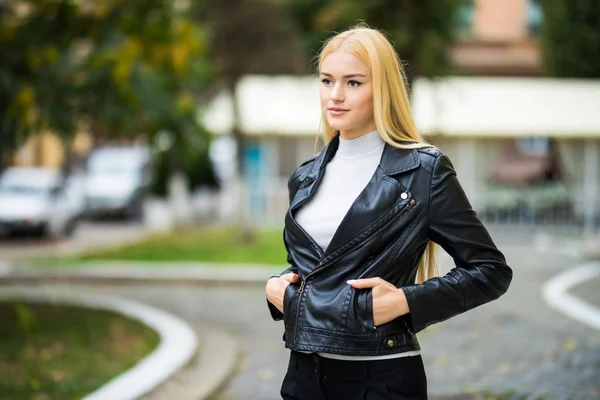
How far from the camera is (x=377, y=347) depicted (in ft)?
8.86

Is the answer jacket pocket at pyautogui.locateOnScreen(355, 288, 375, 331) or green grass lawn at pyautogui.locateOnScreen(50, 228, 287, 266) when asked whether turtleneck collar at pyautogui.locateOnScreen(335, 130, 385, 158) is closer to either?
jacket pocket at pyautogui.locateOnScreen(355, 288, 375, 331)

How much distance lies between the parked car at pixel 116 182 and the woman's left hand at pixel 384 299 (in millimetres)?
27991

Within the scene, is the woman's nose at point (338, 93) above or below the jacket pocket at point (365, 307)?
above

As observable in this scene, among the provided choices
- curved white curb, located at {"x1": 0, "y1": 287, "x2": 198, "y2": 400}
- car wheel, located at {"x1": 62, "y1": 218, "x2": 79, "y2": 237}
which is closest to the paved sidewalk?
curved white curb, located at {"x1": 0, "y1": 287, "x2": 198, "y2": 400}

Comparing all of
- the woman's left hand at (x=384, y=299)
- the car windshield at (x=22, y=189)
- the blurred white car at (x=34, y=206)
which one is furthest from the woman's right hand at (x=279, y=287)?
the car windshield at (x=22, y=189)

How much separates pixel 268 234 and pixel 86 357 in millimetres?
14275

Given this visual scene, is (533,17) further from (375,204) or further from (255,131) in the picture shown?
(375,204)

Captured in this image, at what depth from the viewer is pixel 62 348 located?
25.3 feet

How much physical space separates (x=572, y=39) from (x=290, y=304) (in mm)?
25720

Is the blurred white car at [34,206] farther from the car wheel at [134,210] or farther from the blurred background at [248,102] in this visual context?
the car wheel at [134,210]

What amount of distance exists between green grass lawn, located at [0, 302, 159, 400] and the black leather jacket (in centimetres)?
382

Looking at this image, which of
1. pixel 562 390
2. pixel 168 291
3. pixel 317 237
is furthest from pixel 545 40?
pixel 317 237

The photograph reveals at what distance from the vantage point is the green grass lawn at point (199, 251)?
15547 millimetres

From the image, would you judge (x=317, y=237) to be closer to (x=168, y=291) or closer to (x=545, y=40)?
(x=168, y=291)
